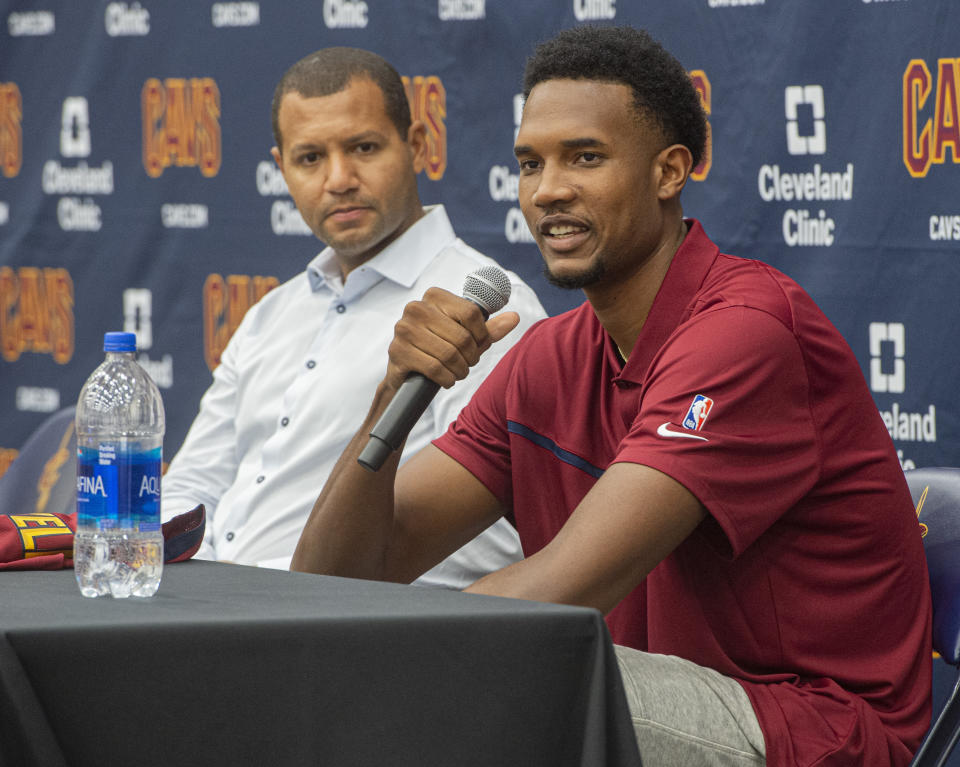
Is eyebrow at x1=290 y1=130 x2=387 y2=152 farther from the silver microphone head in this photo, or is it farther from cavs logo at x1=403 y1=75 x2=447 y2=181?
the silver microphone head

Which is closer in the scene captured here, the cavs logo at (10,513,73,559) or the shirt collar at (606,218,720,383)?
the cavs logo at (10,513,73,559)

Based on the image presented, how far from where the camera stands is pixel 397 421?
140cm

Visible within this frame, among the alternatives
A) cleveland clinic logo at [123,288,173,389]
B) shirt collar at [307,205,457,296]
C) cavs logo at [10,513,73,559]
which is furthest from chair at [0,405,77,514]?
cavs logo at [10,513,73,559]

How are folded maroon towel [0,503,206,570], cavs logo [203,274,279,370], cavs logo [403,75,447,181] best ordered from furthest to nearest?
cavs logo [203,274,279,370] < cavs logo [403,75,447,181] < folded maroon towel [0,503,206,570]

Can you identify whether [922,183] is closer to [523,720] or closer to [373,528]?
[373,528]

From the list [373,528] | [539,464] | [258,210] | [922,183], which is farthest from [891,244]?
[258,210]

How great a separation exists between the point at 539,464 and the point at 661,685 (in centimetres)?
44

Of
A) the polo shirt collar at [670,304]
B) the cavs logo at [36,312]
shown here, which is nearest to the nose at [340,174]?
the polo shirt collar at [670,304]

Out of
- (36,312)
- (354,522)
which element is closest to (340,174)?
(354,522)

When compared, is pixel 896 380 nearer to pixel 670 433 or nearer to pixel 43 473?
pixel 670 433

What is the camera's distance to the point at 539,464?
5.78ft

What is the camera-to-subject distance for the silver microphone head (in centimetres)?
154

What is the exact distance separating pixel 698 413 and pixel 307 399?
3.44ft

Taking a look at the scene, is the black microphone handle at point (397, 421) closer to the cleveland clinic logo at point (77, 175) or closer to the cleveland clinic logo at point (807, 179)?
the cleveland clinic logo at point (807, 179)
